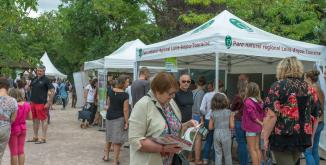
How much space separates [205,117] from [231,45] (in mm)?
1553

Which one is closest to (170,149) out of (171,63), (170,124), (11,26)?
(170,124)

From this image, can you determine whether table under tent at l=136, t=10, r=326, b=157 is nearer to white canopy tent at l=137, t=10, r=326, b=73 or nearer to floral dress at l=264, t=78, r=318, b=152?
white canopy tent at l=137, t=10, r=326, b=73

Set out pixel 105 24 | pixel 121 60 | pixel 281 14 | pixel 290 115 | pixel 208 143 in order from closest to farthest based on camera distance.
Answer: pixel 290 115, pixel 208 143, pixel 121 60, pixel 281 14, pixel 105 24

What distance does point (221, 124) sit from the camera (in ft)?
25.5

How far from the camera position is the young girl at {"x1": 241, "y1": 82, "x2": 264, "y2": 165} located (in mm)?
7195

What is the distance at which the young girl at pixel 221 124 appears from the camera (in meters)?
7.73

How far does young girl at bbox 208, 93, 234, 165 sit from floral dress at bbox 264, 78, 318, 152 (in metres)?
2.95

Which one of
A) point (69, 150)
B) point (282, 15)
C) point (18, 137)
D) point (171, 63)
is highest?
point (282, 15)

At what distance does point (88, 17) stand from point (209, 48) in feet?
84.9

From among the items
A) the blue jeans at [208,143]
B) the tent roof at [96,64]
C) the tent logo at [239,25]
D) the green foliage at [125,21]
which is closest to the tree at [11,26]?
the green foliage at [125,21]

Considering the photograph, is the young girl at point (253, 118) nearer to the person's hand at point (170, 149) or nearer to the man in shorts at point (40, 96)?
the person's hand at point (170, 149)

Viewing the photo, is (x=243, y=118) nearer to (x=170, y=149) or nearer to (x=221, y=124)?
(x=221, y=124)

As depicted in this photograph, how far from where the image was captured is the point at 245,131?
24.8 feet

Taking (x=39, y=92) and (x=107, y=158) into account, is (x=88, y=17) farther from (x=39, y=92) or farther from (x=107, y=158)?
(x=107, y=158)
